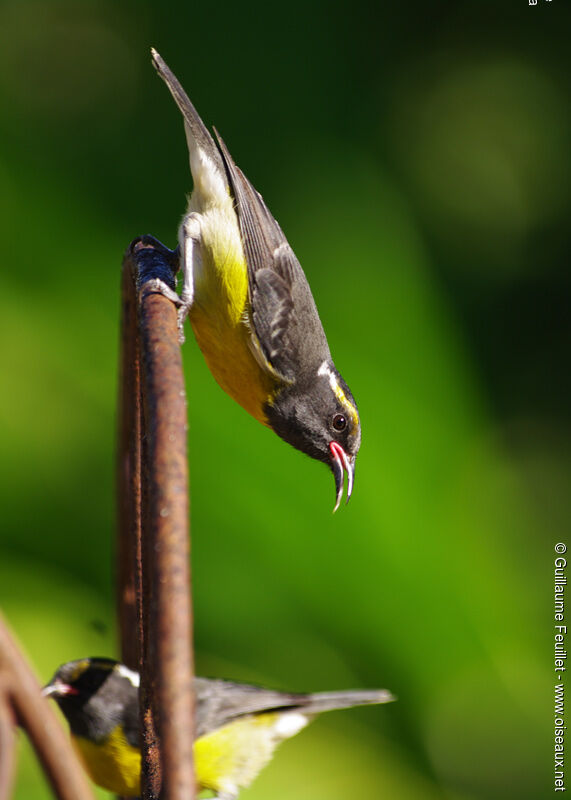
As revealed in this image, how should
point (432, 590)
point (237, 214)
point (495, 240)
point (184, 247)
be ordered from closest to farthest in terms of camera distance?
point (184, 247), point (237, 214), point (432, 590), point (495, 240)

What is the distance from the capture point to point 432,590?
3176 millimetres

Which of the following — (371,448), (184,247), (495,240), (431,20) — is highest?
(431,20)

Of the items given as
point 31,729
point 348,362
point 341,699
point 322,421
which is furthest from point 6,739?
point 348,362

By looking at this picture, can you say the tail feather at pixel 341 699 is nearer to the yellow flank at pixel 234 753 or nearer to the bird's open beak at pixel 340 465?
the yellow flank at pixel 234 753

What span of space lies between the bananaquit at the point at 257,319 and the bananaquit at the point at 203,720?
726 mm

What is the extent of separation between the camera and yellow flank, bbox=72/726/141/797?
2.30 metres

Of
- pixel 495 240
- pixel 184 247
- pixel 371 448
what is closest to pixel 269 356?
pixel 184 247

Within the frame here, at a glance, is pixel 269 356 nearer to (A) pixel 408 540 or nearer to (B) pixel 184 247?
(B) pixel 184 247

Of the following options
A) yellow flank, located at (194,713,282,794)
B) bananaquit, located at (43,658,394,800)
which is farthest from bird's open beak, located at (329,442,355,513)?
yellow flank, located at (194,713,282,794)

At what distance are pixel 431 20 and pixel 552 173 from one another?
0.90m

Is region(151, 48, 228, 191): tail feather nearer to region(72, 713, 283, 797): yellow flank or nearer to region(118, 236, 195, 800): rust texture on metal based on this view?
region(118, 236, 195, 800): rust texture on metal

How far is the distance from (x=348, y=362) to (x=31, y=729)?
260 centimetres

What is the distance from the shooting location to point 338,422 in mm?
2531

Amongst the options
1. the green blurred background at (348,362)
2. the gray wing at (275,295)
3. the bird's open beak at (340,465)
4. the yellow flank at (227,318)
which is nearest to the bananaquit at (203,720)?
the green blurred background at (348,362)
